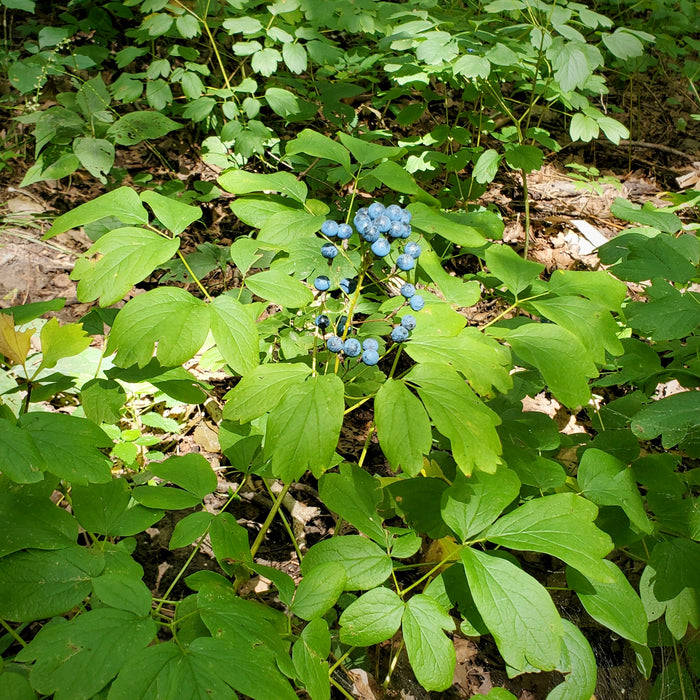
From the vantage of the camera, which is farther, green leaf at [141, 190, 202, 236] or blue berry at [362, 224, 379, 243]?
green leaf at [141, 190, 202, 236]

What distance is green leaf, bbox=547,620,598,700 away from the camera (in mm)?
1337

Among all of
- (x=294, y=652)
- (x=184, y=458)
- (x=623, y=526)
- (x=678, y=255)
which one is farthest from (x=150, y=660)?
(x=678, y=255)

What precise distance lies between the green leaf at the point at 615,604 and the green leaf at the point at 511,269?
31.1 inches

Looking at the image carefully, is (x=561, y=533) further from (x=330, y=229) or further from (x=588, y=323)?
(x=330, y=229)

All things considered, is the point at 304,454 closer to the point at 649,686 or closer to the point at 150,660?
the point at 150,660

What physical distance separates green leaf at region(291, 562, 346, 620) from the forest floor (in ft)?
1.75

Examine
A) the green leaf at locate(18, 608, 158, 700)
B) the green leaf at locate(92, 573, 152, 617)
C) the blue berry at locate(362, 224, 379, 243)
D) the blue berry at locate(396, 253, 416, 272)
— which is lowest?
the green leaf at locate(92, 573, 152, 617)

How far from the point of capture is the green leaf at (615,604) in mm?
1351

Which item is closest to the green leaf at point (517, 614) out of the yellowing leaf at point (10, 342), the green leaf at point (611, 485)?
the green leaf at point (611, 485)

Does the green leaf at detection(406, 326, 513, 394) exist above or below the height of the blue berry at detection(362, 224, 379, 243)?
below

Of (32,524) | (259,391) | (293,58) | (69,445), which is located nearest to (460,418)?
(259,391)

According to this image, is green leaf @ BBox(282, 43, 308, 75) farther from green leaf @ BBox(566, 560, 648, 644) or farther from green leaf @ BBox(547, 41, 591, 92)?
green leaf @ BBox(566, 560, 648, 644)

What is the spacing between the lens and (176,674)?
0.99m

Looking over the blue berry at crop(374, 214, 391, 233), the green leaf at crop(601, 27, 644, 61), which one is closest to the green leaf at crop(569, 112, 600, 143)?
the green leaf at crop(601, 27, 644, 61)
